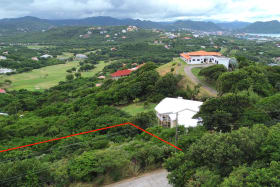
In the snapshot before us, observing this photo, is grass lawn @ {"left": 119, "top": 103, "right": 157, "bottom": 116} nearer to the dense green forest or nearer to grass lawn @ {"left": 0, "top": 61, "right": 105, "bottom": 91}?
the dense green forest

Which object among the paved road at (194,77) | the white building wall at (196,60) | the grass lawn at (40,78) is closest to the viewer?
the paved road at (194,77)

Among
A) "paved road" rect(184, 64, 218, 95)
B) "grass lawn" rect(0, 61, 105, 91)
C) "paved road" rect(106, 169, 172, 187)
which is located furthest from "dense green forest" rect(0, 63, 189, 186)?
"grass lawn" rect(0, 61, 105, 91)

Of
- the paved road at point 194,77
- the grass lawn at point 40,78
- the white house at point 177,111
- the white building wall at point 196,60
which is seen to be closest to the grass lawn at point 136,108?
the white house at point 177,111

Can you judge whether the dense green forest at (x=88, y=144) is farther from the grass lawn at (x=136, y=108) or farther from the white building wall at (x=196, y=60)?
the white building wall at (x=196, y=60)

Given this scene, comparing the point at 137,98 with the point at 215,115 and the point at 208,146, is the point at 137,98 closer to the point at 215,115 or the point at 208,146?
the point at 215,115

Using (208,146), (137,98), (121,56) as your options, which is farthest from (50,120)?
(121,56)

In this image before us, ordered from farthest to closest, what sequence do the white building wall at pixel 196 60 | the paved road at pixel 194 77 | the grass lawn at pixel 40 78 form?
the grass lawn at pixel 40 78, the white building wall at pixel 196 60, the paved road at pixel 194 77
